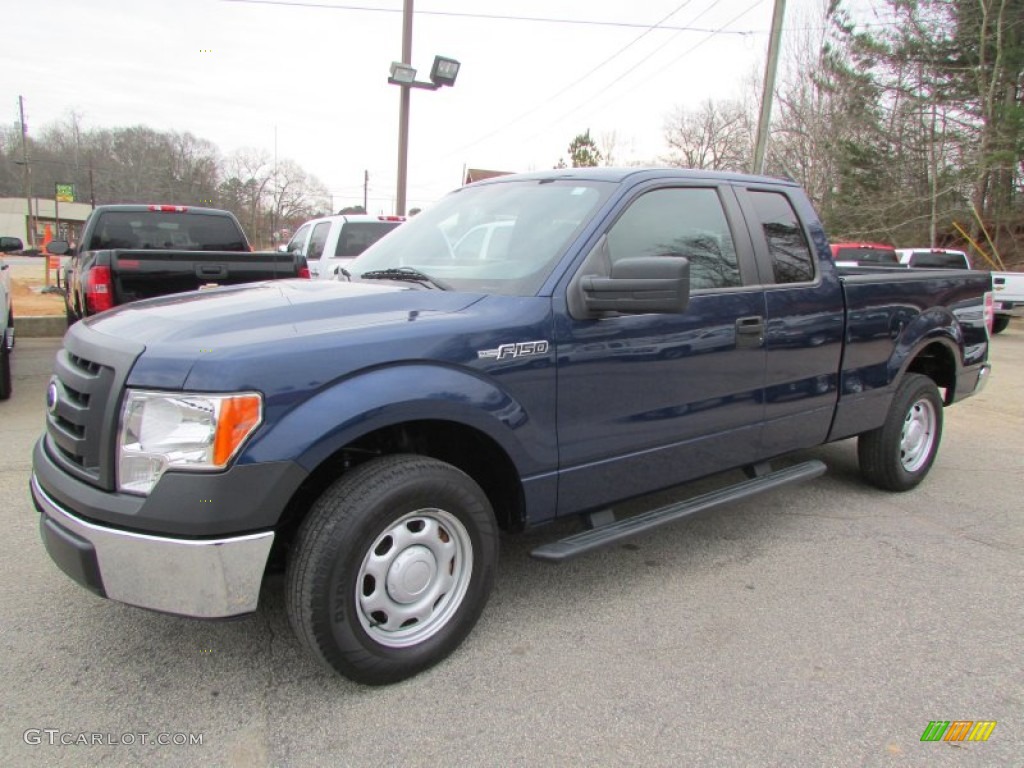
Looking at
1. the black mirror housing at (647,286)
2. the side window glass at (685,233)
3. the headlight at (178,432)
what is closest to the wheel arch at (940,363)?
the side window glass at (685,233)

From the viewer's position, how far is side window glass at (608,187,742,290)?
311 cm

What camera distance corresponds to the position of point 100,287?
578cm

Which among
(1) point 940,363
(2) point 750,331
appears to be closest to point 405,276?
(2) point 750,331

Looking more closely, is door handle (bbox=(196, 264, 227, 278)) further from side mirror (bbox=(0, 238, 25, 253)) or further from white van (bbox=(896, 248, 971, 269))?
white van (bbox=(896, 248, 971, 269))

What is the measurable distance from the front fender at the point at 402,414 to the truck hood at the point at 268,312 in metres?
0.24

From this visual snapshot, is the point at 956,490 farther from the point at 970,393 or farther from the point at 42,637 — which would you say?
the point at 42,637

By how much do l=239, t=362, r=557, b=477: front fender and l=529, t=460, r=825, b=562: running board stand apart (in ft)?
1.08

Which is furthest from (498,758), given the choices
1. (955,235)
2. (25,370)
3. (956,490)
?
(955,235)

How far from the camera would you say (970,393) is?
507cm

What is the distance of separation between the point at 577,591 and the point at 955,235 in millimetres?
29691

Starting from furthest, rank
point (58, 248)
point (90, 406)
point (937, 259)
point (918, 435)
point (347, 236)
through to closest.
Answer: point (937, 259) < point (347, 236) < point (58, 248) < point (918, 435) < point (90, 406)

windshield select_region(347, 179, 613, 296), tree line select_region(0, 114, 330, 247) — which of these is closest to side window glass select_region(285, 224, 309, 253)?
windshield select_region(347, 179, 613, 296)

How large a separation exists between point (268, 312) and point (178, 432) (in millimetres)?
571

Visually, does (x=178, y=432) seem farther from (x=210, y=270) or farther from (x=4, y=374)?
(x=4, y=374)
